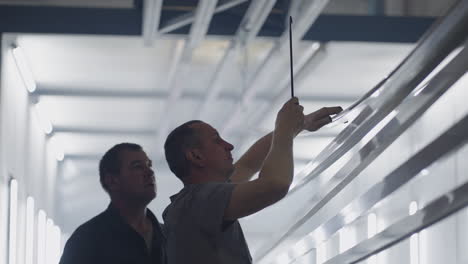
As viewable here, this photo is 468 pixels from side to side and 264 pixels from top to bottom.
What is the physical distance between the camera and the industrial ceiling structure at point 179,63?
294 inches

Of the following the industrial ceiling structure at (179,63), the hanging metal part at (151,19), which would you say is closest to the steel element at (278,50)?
the industrial ceiling structure at (179,63)

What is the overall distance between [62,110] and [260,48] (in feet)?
10.4

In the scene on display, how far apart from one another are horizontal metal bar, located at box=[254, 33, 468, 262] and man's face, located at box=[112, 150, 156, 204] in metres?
0.66

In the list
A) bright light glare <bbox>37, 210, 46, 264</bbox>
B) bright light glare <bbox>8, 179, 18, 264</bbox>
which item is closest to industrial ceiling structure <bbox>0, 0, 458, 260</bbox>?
bright light glare <bbox>37, 210, 46, 264</bbox>

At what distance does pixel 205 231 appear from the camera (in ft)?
8.93

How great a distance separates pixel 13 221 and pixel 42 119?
268 cm

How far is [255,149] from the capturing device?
12.0ft

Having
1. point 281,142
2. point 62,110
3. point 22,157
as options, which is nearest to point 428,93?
point 281,142

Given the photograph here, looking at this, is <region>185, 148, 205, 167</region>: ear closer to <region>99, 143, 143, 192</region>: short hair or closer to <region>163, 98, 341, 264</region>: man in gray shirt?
<region>163, 98, 341, 264</region>: man in gray shirt

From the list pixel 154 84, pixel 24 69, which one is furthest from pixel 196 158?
pixel 154 84

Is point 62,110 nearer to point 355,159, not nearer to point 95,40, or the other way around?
point 95,40

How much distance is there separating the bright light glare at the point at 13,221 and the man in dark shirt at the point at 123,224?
17.5ft

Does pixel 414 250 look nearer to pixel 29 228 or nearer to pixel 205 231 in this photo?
pixel 29 228

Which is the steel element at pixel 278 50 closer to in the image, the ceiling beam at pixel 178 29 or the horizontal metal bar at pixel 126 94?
the ceiling beam at pixel 178 29
